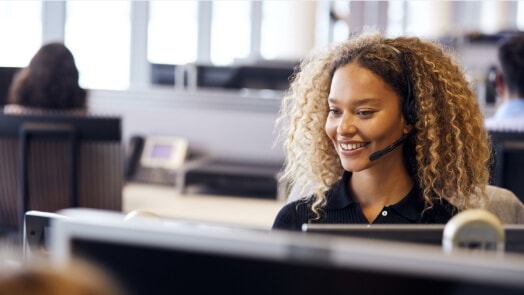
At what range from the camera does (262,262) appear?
0.77 m

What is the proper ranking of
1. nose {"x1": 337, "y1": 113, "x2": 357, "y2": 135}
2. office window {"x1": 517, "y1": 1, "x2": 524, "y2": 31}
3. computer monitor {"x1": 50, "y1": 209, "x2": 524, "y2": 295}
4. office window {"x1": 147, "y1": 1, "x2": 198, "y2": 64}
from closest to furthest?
computer monitor {"x1": 50, "y1": 209, "x2": 524, "y2": 295} < nose {"x1": 337, "y1": 113, "x2": 357, "y2": 135} < office window {"x1": 147, "y1": 1, "x2": 198, "y2": 64} < office window {"x1": 517, "y1": 1, "x2": 524, "y2": 31}

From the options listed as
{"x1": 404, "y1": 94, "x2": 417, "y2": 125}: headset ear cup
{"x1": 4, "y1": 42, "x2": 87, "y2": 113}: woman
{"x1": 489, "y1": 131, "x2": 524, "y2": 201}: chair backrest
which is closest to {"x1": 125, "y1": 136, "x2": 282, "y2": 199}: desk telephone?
{"x1": 4, "y1": 42, "x2": 87, "y2": 113}: woman

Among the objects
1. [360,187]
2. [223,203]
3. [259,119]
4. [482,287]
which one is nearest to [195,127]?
[259,119]

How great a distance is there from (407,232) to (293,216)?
63 cm

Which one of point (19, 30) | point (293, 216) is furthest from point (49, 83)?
point (19, 30)

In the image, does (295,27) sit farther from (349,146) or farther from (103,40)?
(349,146)

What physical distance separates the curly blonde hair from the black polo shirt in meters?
0.02

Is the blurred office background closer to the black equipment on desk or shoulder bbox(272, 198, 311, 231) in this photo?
the black equipment on desk

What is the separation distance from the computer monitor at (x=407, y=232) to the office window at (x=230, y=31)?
31.7 ft

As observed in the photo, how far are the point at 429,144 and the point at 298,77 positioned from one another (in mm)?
334

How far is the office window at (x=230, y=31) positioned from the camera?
35.7 ft

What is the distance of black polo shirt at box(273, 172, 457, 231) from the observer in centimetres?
171

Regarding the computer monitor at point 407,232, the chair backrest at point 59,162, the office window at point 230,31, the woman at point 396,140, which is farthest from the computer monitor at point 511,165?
the office window at point 230,31

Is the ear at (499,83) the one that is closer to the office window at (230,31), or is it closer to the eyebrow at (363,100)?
the eyebrow at (363,100)
